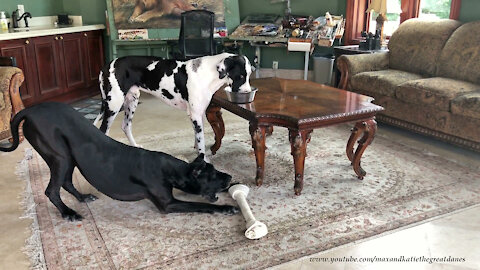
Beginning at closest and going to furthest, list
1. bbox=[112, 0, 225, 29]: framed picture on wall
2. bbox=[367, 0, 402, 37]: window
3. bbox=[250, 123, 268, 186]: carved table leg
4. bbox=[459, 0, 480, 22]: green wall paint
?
bbox=[250, 123, 268, 186]: carved table leg, bbox=[459, 0, 480, 22]: green wall paint, bbox=[367, 0, 402, 37]: window, bbox=[112, 0, 225, 29]: framed picture on wall

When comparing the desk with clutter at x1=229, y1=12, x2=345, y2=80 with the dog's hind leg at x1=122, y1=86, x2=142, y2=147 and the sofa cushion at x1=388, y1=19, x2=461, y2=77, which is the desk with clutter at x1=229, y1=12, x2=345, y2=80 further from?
the dog's hind leg at x1=122, y1=86, x2=142, y2=147

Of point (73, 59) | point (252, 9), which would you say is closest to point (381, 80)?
point (252, 9)

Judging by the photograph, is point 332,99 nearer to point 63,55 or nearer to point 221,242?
point 221,242

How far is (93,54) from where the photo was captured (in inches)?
232

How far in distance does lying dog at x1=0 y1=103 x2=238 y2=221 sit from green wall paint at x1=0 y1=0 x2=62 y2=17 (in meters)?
3.44

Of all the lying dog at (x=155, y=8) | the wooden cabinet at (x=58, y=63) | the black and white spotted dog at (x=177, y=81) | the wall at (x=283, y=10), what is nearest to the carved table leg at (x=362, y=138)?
the black and white spotted dog at (x=177, y=81)

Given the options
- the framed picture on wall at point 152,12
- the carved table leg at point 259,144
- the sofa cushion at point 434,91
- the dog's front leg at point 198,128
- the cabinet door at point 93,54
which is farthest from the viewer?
the cabinet door at point 93,54

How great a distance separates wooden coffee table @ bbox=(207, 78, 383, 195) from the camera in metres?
2.79

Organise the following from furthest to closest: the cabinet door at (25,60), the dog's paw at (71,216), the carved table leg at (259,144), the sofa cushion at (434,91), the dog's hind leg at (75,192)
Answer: the cabinet door at (25,60) < the sofa cushion at (434,91) < the carved table leg at (259,144) < the dog's hind leg at (75,192) < the dog's paw at (71,216)

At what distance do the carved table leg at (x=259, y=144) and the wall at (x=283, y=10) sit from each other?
3.85 metres

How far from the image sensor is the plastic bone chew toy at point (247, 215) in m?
2.34

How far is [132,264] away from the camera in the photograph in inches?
84.4

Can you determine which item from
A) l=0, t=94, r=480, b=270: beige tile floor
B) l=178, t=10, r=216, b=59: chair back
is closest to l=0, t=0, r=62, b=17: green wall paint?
l=178, t=10, r=216, b=59: chair back

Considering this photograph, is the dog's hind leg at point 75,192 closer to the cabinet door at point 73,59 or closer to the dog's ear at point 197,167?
the dog's ear at point 197,167
